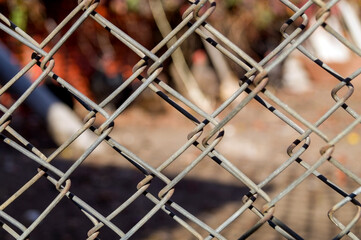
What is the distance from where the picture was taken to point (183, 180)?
19.5ft

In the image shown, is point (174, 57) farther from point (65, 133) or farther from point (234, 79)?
point (65, 133)

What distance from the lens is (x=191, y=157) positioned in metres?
6.87

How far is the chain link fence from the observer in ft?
4.33

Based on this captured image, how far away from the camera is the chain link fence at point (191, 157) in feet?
4.33

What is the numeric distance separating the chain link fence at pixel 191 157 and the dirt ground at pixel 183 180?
26 mm

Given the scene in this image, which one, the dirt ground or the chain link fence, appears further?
the dirt ground

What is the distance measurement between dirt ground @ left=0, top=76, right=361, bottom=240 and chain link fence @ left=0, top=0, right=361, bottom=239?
3cm

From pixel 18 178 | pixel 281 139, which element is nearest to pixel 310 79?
pixel 281 139

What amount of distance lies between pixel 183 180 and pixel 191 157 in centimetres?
95

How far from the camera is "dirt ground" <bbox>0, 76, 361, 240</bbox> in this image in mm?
4637

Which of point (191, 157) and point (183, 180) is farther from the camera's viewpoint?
point (191, 157)

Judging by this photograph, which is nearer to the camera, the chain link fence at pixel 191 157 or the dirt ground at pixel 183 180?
the chain link fence at pixel 191 157

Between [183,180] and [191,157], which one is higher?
[191,157]

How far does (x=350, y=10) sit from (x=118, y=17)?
20.8 ft
